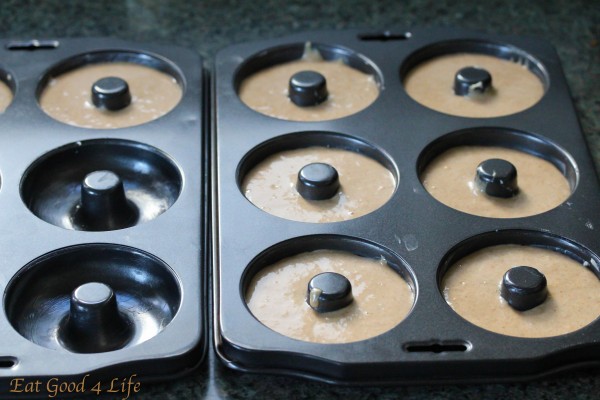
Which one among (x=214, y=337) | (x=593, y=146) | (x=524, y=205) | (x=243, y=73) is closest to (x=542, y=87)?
(x=593, y=146)

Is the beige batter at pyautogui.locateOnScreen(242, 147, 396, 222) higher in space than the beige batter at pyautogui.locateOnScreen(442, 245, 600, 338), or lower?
lower

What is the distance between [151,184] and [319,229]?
1.29ft

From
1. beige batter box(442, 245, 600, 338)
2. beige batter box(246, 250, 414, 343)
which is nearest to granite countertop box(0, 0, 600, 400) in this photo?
beige batter box(442, 245, 600, 338)

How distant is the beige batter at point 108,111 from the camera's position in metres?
1.88

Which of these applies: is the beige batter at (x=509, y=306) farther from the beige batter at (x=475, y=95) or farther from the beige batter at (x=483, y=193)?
the beige batter at (x=475, y=95)

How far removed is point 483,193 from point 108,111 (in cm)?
72

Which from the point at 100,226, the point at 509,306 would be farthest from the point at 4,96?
the point at 509,306

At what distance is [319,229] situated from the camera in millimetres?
1556

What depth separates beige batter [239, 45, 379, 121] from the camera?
1.90 metres

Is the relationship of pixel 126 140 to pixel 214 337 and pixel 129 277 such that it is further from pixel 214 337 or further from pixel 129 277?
pixel 214 337

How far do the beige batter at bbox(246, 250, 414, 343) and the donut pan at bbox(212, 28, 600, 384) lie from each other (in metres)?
0.02

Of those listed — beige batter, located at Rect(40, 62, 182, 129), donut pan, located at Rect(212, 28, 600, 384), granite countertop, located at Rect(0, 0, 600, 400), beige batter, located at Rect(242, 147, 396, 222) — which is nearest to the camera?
donut pan, located at Rect(212, 28, 600, 384)

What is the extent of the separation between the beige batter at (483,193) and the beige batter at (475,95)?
0.13 m

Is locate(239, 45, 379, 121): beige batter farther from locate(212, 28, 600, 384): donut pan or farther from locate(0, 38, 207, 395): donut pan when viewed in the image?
locate(0, 38, 207, 395): donut pan
